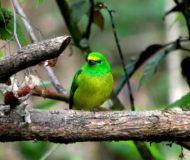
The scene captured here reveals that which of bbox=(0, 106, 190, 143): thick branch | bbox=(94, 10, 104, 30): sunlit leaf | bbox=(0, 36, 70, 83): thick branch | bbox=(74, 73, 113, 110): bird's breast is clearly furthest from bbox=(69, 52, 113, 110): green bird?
bbox=(0, 36, 70, 83): thick branch

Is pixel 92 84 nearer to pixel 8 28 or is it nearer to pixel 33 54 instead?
pixel 8 28

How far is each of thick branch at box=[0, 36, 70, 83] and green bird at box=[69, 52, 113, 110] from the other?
1829 millimetres

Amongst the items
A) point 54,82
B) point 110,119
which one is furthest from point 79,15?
point 110,119

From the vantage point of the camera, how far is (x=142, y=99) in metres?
10.0

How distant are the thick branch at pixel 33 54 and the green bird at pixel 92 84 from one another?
183 centimetres

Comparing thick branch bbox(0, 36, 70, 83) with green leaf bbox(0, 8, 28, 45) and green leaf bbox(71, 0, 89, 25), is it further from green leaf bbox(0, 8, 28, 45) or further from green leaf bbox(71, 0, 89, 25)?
green leaf bbox(71, 0, 89, 25)

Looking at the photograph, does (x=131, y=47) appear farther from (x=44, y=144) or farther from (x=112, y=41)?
(x=44, y=144)

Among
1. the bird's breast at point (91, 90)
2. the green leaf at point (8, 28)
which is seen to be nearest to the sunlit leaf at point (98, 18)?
the bird's breast at point (91, 90)

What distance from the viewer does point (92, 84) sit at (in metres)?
4.62

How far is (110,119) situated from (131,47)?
24.4 feet

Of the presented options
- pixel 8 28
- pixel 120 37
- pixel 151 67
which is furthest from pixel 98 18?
pixel 120 37

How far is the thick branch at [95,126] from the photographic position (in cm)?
295

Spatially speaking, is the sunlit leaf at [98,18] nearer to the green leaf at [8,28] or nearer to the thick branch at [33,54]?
the green leaf at [8,28]

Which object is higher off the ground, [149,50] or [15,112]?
[15,112]
